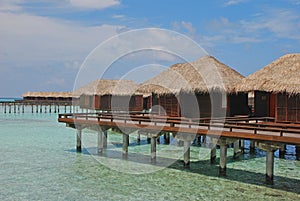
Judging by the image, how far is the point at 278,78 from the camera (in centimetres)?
1834

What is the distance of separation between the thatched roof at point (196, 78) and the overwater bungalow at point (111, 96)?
17092mm

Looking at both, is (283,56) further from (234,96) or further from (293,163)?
(293,163)

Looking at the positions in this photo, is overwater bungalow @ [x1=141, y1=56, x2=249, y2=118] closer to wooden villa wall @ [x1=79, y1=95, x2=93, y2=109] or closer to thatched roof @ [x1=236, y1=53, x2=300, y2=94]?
thatched roof @ [x1=236, y1=53, x2=300, y2=94]

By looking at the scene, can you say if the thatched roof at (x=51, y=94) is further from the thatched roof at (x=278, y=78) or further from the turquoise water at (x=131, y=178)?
the thatched roof at (x=278, y=78)

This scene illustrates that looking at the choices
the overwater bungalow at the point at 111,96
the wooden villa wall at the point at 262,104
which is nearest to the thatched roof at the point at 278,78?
the wooden villa wall at the point at 262,104

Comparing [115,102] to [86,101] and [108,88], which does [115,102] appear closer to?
[108,88]

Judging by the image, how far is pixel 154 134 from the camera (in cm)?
1658

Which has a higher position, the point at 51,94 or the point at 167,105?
the point at 51,94

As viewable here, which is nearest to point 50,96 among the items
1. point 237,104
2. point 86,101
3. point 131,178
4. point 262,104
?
point 86,101

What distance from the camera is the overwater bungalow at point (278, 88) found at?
1722 centimetres

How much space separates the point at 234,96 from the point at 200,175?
7.35m

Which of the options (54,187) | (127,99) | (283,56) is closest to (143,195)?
(54,187)

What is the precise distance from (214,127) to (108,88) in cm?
3355

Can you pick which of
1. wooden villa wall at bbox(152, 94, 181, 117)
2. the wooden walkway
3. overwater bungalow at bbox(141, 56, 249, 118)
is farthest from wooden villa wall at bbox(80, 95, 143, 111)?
the wooden walkway
